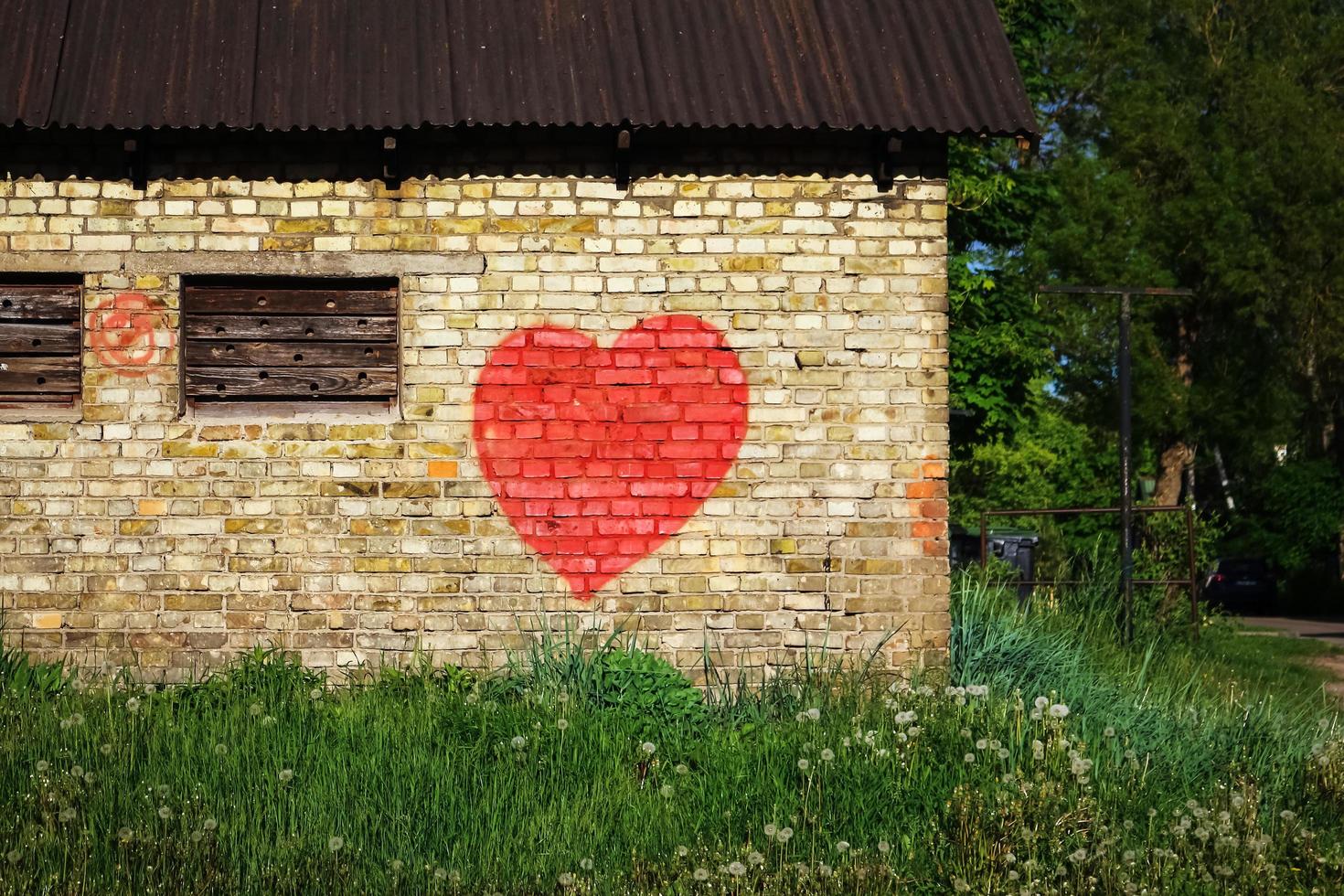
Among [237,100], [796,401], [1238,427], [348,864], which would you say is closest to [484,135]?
[237,100]

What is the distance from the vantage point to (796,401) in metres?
7.92

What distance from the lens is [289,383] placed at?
311 inches

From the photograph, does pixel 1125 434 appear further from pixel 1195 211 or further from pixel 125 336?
pixel 1195 211

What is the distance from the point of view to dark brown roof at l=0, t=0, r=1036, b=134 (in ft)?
25.1

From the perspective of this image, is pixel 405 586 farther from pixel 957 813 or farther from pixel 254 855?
pixel 957 813

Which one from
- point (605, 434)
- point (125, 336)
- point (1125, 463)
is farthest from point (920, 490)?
point (1125, 463)

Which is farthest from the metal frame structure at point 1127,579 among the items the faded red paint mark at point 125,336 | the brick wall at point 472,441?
the faded red paint mark at point 125,336

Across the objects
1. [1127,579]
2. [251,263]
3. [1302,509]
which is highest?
[251,263]

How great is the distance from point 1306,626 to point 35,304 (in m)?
23.0

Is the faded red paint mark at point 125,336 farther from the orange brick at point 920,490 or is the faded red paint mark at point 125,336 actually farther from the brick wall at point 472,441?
the orange brick at point 920,490

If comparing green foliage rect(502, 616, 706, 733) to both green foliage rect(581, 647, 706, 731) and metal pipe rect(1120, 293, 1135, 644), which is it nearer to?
green foliage rect(581, 647, 706, 731)

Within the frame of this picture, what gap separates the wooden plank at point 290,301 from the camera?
7.89m

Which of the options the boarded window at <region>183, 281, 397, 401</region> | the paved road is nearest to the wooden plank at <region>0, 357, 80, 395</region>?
the boarded window at <region>183, 281, 397, 401</region>

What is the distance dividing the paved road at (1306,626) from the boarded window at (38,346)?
682 inches
